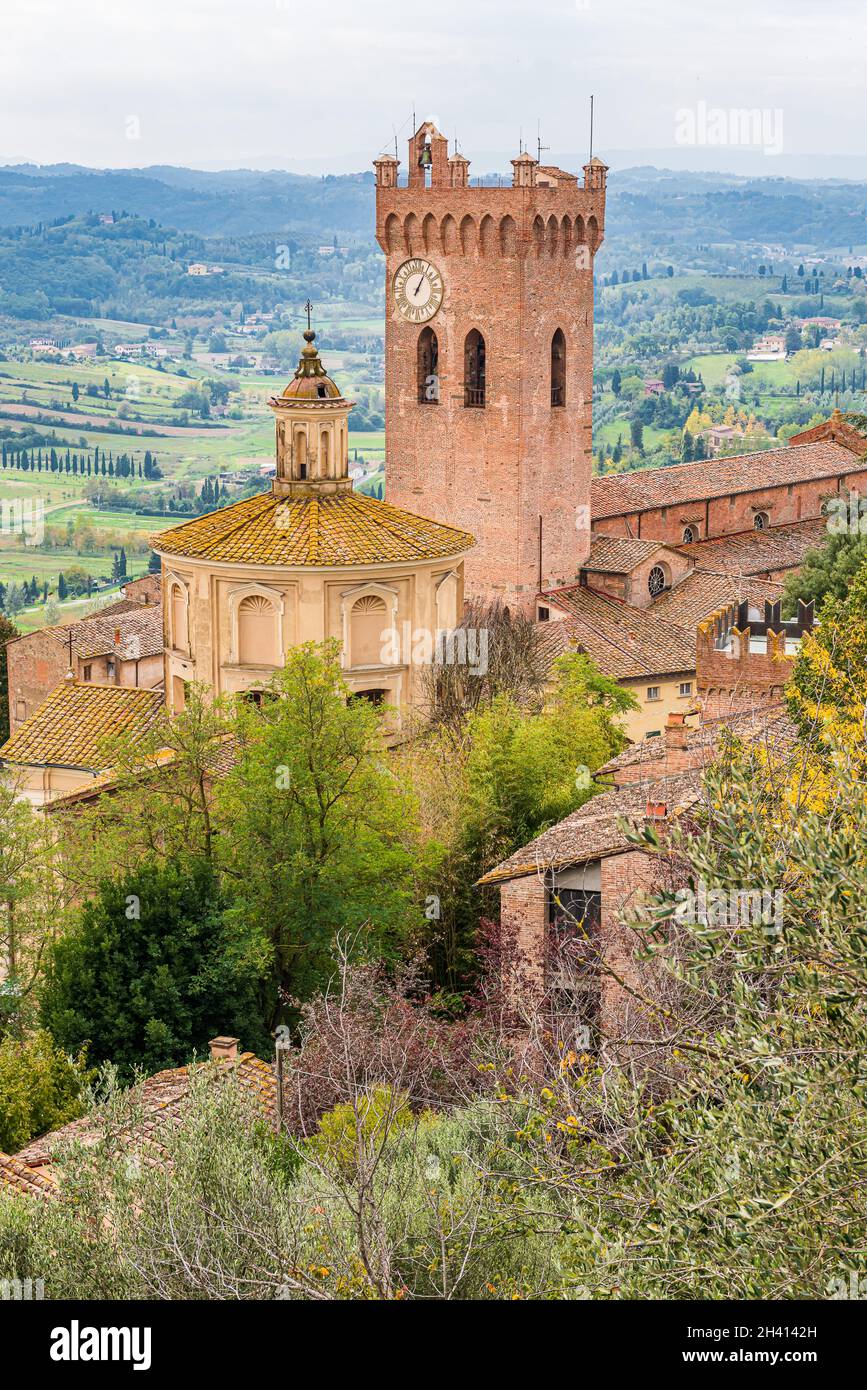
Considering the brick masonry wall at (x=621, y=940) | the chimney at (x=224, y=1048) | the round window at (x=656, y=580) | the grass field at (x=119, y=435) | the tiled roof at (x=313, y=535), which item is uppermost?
the tiled roof at (x=313, y=535)

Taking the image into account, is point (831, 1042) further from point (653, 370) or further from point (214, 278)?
point (214, 278)

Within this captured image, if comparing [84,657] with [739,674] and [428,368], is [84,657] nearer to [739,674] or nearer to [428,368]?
[428,368]

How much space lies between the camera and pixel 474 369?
157 feet

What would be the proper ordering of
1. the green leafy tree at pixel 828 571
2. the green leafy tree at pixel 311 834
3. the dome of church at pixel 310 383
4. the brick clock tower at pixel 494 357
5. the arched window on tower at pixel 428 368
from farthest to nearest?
the arched window on tower at pixel 428 368 → the brick clock tower at pixel 494 357 → the green leafy tree at pixel 828 571 → the dome of church at pixel 310 383 → the green leafy tree at pixel 311 834

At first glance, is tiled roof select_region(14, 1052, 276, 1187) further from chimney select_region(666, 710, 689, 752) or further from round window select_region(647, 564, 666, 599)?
round window select_region(647, 564, 666, 599)

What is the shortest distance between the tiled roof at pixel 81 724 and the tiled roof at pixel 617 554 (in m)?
16.2

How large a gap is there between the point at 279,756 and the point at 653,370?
416 ft

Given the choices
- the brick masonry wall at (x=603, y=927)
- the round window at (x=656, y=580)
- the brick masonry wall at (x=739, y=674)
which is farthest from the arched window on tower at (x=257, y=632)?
the round window at (x=656, y=580)

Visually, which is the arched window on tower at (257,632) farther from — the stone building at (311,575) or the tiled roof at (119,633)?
the tiled roof at (119,633)

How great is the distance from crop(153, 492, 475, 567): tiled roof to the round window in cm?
1452

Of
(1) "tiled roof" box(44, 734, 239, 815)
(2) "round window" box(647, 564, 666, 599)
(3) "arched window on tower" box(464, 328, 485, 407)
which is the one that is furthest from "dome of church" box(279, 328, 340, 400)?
(2) "round window" box(647, 564, 666, 599)

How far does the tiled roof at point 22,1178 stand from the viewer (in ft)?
60.0

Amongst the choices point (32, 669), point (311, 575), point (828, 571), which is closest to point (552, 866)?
point (311, 575)

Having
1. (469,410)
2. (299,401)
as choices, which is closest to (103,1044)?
(299,401)
